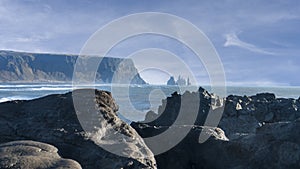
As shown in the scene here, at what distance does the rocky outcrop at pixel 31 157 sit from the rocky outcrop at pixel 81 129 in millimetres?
575

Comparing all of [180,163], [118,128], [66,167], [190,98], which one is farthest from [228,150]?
[190,98]

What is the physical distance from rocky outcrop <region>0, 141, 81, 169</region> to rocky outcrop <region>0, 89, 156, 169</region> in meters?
0.57

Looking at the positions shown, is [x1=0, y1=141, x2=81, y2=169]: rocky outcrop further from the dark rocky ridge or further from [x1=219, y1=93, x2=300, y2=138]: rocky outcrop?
[x1=219, y1=93, x2=300, y2=138]: rocky outcrop

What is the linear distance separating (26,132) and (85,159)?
1.86 meters

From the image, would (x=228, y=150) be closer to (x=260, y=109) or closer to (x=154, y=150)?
(x=154, y=150)

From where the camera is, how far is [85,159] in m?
8.30

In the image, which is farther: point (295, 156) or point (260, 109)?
point (260, 109)

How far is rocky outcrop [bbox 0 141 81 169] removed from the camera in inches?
279

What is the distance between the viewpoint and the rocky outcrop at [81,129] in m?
8.39

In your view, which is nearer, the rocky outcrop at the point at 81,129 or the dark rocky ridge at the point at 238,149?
the rocky outcrop at the point at 81,129

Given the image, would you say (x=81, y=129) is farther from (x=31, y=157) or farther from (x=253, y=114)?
(x=253, y=114)

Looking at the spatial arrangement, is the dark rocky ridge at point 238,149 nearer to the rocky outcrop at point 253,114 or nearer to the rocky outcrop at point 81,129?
the rocky outcrop at point 81,129

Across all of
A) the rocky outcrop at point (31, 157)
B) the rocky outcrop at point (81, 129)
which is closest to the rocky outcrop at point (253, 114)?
the rocky outcrop at point (81, 129)

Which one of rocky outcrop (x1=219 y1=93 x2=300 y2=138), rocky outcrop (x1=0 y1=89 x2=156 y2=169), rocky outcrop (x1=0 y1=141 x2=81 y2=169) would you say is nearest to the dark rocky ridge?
rocky outcrop (x1=0 y1=89 x2=156 y2=169)
